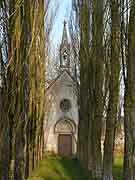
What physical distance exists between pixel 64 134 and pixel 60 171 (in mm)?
19844

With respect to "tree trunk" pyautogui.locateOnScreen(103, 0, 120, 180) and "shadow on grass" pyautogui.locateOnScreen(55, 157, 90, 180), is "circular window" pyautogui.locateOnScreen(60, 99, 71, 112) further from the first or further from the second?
"tree trunk" pyautogui.locateOnScreen(103, 0, 120, 180)

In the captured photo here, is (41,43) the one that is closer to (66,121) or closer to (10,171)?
(10,171)

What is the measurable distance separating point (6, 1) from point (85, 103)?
41.8ft

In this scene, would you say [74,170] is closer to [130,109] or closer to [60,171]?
[60,171]

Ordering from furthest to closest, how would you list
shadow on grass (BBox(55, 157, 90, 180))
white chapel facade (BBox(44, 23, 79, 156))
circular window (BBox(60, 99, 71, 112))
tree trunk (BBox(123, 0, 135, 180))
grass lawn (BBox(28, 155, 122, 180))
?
circular window (BBox(60, 99, 71, 112)), white chapel facade (BBox(44, 23, 79, 156)), shadow on grass (BBox(55, 157, 90, 180)), grass lawn (BBox(28, 155, 122, 180)), tree trunk (BBox(123, 0, 135, 180))

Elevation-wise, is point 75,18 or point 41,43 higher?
point 75,18

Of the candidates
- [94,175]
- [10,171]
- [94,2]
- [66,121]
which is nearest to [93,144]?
[94,175]

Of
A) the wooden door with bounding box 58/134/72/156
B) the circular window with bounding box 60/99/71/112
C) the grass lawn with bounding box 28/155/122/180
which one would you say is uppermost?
the circular window with bounding box 60/99/71/112

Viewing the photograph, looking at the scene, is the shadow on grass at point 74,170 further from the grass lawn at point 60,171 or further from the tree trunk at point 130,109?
the tree trunk at point 130,109

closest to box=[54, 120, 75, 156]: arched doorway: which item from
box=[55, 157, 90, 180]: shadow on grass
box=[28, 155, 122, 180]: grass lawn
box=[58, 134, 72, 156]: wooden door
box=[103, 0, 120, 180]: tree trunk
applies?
box=[58, 134, 72, 156]: wooden door

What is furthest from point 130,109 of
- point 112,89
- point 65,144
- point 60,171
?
point 65,144

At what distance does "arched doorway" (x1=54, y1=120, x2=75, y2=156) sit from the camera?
42.7 metres

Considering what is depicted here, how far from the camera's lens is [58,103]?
43.7 metres

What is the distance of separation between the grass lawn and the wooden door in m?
15.1
